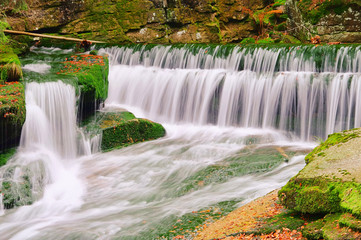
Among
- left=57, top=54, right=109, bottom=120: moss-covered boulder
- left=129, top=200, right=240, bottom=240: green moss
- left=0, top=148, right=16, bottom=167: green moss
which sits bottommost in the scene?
left=129, top=200, right=240, bottom=240: green moss

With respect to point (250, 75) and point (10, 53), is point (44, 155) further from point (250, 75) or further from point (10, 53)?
point (250, 75)

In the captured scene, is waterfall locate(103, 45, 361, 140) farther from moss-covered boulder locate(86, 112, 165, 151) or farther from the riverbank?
the riverbank

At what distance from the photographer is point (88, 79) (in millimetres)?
9484

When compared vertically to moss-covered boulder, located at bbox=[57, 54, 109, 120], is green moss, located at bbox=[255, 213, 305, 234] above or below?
below

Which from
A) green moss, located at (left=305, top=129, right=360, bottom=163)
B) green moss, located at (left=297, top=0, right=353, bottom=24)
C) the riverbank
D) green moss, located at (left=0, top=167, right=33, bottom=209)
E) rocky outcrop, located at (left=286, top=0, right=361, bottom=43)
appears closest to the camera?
the riverbank

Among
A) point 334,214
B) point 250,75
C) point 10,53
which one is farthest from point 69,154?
point 334,214

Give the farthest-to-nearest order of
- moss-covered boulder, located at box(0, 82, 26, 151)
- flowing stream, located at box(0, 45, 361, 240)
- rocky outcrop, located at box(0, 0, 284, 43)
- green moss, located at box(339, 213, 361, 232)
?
rocky outcrop, located at box(0, 0, 284, 43) → moss-covered boulder, located at box(0, 82, 26, 151) → flowing stream, located at box(0, 45, 361, 240) → green moss, located at box(339, 213, 361, 232)

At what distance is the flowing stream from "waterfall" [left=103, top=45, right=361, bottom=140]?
0.09 ft

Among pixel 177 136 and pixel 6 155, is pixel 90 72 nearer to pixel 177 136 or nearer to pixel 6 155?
pixel 177 136

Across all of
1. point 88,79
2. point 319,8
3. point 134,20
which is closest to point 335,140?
point 88,79

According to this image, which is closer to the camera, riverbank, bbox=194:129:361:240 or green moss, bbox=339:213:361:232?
green moss, bbox=339:213:361:232

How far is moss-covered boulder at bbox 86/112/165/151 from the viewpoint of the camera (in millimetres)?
8922

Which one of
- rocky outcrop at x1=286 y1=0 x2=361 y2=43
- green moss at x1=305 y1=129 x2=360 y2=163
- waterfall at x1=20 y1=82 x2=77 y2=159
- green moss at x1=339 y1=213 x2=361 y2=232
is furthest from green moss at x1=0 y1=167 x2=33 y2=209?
rocky outcrop at x1=286 y1=0 x2=361 y2=43

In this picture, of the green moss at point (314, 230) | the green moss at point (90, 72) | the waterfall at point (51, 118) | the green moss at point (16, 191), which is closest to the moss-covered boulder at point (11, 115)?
the waterfall at point (51, 118)
